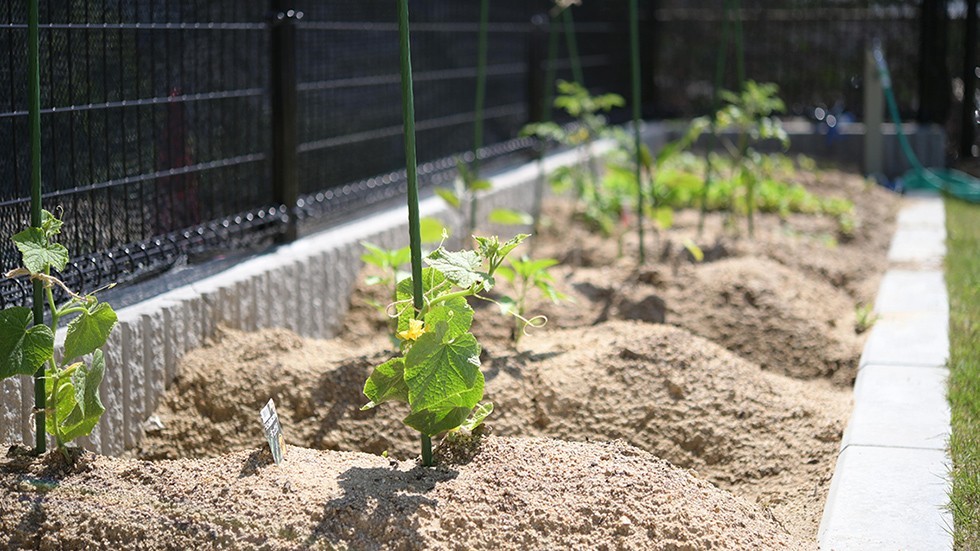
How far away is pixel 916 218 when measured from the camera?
320 inches

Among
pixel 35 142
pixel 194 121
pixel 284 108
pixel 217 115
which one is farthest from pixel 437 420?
pixel 284 108

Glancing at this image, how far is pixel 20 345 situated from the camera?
2.74 meters

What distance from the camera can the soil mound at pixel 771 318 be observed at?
478 cm

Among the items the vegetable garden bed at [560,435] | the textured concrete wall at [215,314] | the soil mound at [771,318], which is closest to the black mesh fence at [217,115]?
the textured concrete wall at [215,314]

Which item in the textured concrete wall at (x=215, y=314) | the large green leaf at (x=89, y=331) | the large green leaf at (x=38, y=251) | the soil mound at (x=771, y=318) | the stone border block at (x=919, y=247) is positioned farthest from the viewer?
the stone border block at (x=919, y=247)

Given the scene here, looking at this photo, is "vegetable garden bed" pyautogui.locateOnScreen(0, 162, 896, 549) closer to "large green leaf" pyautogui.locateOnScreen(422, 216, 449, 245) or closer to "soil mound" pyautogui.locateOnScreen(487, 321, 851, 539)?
"soil mound" pyautogui.locateOnScreen(487, 321, 851, 539)

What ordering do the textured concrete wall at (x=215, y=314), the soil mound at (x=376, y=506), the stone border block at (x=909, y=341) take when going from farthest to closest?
1. the stone border block at (x=909, y=341)
2. the textured concrete wall at (x=215, y=314)
3. the soil mound at (x=376, y=506)

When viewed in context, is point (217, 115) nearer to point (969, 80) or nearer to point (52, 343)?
point (52, 343)

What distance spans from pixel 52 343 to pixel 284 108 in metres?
2.29

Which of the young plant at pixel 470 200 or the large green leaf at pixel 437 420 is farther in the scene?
the young plant at pixel 470 200

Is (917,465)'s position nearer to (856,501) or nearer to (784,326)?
(856,501)

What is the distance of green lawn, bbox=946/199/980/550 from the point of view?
9.99 feet

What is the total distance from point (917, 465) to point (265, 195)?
2769mm

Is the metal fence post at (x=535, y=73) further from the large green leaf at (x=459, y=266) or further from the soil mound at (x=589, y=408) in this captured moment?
the large green leaf at (x=459, y=266)
